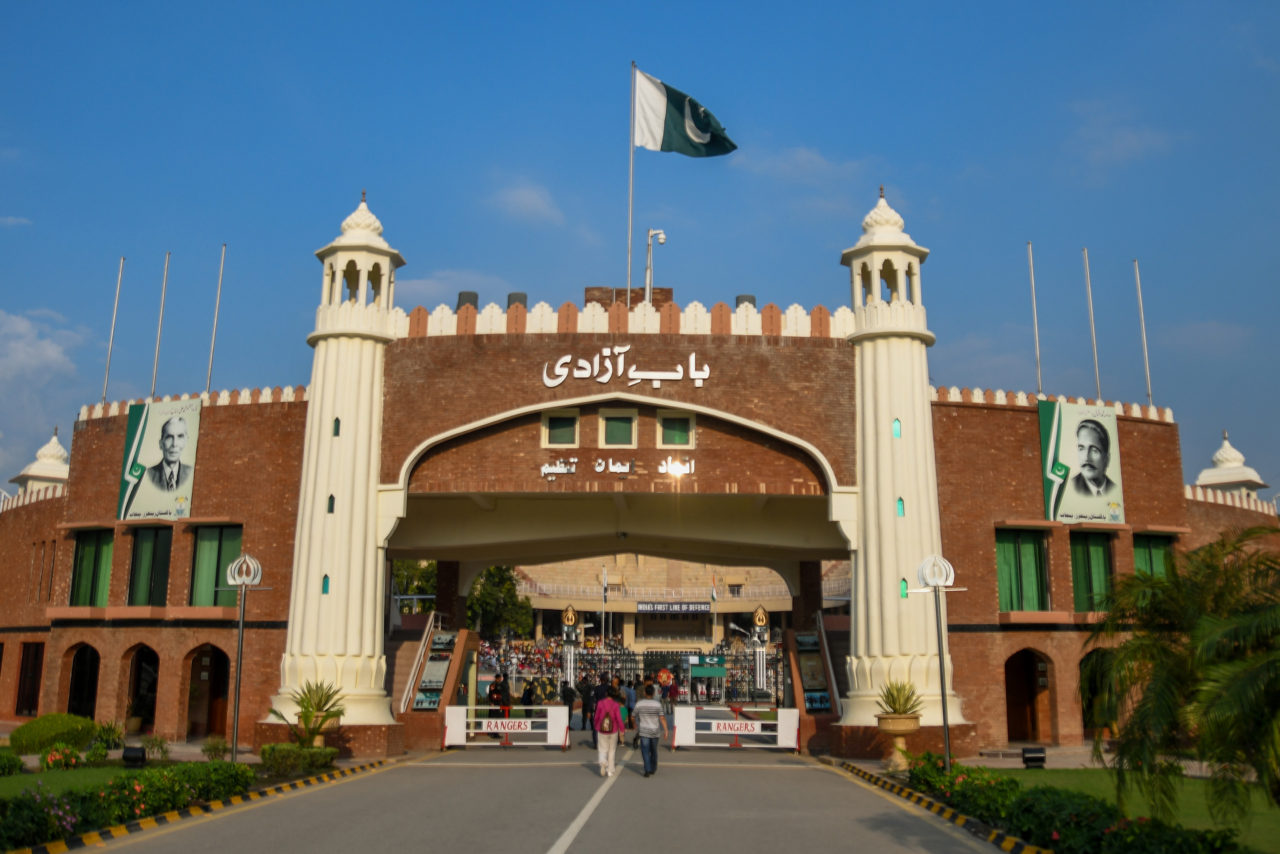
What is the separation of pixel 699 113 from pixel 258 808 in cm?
1836

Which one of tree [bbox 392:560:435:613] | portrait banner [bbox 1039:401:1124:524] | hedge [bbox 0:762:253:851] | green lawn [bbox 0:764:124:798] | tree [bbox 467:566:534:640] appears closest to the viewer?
hedge [bbox 0:762:253:851]

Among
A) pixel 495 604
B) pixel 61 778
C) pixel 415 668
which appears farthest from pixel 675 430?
pixel 495 604

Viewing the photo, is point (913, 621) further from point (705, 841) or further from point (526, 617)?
point (526, 617)

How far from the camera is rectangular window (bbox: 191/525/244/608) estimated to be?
2642 centimetres

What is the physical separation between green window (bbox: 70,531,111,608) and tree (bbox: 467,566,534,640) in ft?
119

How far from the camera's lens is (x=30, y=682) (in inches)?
1353

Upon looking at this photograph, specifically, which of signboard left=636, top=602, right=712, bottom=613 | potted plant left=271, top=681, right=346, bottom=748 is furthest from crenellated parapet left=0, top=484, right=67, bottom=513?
signboard left=636, top=602, right=712, bottom=613

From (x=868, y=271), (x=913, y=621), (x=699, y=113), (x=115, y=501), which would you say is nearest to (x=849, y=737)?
(x=913, y=621)

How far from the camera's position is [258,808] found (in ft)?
48.1

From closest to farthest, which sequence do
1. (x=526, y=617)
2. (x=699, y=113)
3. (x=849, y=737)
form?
(x=849, y=737)
(x=699, y=113)
(x=526, y=617)

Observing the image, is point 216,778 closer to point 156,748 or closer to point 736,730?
point 156,748

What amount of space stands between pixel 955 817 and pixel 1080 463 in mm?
14157

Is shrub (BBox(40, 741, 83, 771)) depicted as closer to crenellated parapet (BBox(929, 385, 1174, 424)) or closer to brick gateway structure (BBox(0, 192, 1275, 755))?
brick gateway structure (BBox(0, 192, 1275, 755))

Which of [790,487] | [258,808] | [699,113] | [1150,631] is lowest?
[258,808]
